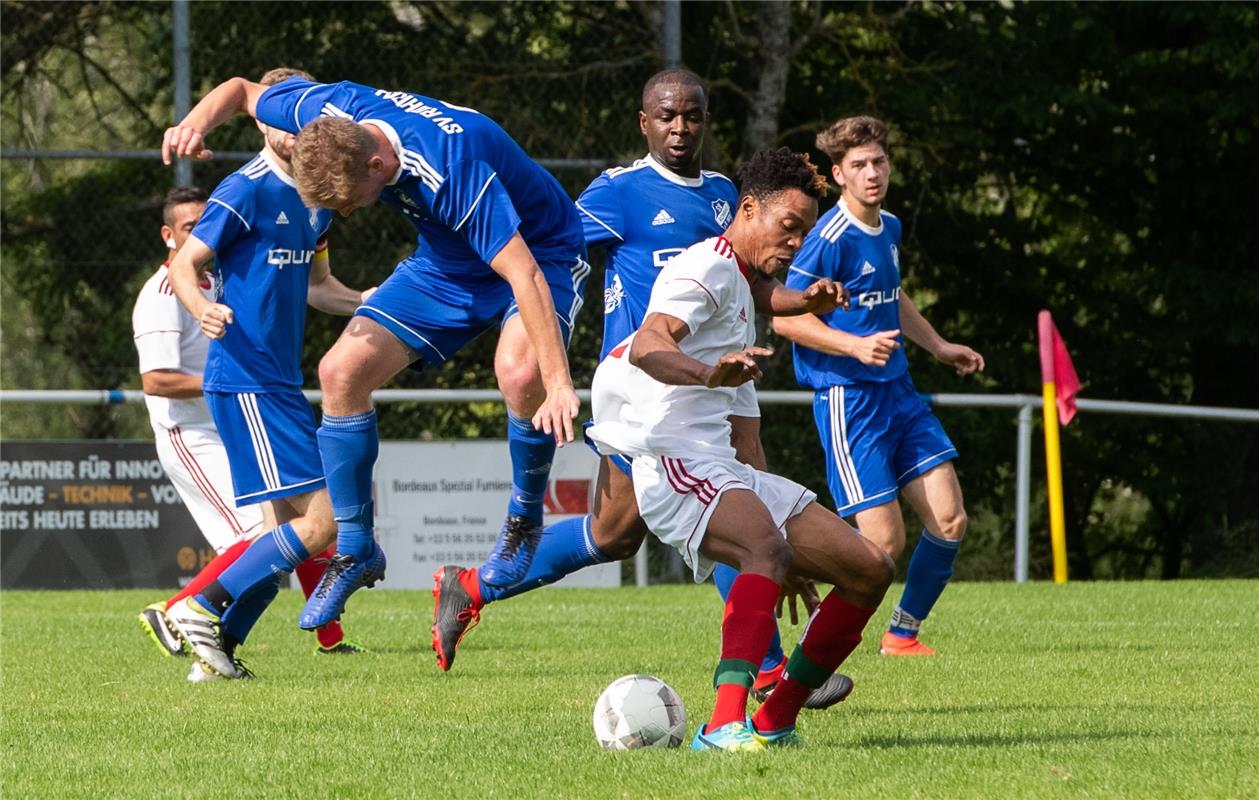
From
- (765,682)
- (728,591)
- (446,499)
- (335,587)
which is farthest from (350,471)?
(446,499)

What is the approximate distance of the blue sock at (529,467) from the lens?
6.66 metres

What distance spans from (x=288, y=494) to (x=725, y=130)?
868 centimetres

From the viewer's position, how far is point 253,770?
4.69 meters

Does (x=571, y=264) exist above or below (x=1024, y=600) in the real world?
above

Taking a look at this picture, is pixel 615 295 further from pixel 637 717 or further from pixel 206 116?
pixel 637 717

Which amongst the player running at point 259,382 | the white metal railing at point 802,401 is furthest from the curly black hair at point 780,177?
the white metal railing at point 802,401

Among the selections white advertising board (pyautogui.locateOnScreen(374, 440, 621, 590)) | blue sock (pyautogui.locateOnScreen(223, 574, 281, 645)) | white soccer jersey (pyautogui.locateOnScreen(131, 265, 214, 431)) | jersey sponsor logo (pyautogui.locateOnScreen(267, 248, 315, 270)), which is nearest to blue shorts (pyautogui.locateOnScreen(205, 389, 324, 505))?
blue sock (pyautogui.locateOnScreen(223, 574, 281, 645))

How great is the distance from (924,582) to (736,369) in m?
3.54

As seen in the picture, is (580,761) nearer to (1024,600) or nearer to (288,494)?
(288,494)

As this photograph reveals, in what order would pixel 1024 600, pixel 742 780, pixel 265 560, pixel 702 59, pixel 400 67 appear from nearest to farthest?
pixel 742 780 < pixel 265 560 < pixel 1024 600 < pixel 400 67 < pixel 702 59

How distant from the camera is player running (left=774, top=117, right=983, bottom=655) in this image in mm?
7762

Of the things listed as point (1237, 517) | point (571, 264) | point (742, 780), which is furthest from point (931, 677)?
point (1237, 517)

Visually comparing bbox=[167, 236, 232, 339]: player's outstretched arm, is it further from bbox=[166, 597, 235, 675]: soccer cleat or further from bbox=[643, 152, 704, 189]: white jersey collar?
Answer: bbox=[643, 152, 704, 189]: white jersey collar

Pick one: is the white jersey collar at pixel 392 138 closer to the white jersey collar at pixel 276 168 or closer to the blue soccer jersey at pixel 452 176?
the blue soccer jersey at pixel 452 176
